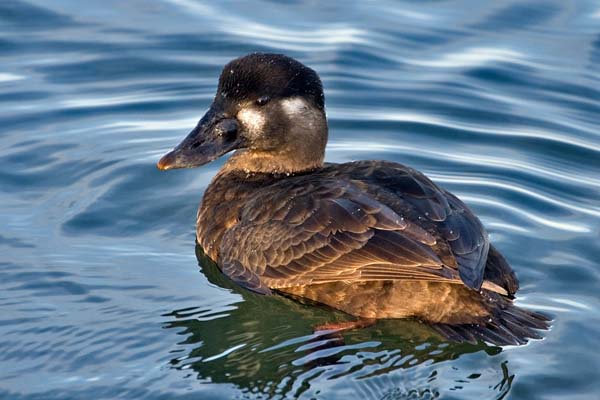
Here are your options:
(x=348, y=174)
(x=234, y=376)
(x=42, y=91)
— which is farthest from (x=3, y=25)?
(x=234, y=376)

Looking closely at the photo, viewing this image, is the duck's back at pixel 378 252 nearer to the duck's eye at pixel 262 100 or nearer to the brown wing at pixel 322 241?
the brown wing at pixel 322 241

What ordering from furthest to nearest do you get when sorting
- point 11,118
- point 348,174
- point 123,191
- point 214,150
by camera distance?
point 11,118 → point 123,191 → point 214,150 → point 348,174

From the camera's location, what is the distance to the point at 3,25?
11.6 metres

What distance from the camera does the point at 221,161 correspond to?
952cm

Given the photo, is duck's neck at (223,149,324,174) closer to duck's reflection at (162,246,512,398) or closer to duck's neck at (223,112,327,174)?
duck's neck at (223,112,327,174)

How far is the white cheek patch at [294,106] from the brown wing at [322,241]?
57 centimetres

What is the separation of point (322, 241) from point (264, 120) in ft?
4.14

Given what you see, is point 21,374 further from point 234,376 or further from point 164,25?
point 164,25

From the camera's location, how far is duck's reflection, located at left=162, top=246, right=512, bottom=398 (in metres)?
6.36

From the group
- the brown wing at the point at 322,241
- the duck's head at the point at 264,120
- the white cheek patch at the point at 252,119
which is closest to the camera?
the brown wing at the point at 322,241

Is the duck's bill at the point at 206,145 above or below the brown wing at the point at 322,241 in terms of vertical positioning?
above

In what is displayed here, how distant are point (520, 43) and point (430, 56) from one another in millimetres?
934

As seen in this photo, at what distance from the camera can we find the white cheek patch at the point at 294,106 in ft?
25.9

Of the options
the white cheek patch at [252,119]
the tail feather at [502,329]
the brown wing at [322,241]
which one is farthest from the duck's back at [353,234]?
the white cheek patch at [252,119]
